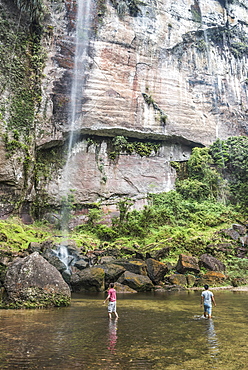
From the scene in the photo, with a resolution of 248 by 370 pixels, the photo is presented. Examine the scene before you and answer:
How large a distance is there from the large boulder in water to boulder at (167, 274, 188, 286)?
261 inches

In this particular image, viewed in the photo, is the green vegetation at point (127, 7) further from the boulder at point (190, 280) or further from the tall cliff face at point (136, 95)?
the boulder at point (190, 280)

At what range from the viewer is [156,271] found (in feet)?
44.9

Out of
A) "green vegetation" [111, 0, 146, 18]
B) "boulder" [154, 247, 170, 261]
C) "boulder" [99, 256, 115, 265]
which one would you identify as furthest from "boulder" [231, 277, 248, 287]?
"green vegetation" [111, 0, 146, 18]

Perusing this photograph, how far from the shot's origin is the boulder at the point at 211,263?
1539 cm

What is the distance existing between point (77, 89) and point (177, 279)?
1630 centimetres

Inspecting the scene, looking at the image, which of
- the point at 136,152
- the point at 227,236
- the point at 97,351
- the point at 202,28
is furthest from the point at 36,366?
the point at 202,28

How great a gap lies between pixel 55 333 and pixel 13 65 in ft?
70.1

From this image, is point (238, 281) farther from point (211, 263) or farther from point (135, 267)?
point (135, 267)

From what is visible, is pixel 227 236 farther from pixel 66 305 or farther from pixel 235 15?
pixel 235 15

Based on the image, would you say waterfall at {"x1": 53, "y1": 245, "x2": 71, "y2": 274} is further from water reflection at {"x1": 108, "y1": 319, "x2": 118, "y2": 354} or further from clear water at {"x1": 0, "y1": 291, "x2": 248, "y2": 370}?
water reflection at {"x1": 108, "y1": 319, "x2": 118, "y2": 354}

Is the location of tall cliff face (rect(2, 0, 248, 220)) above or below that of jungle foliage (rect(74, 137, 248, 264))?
above

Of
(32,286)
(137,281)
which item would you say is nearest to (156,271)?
(137,281)

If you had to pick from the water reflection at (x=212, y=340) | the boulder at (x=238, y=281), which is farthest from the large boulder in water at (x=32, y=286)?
the boulder at (x=238, y=281)

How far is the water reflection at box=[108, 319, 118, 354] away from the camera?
453cm
